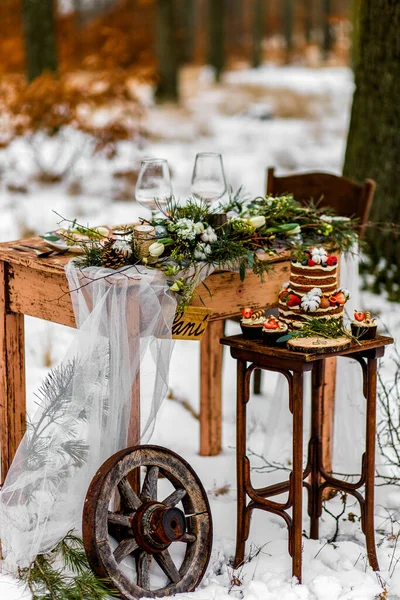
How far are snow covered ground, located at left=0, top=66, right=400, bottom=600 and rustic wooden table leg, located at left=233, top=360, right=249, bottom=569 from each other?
0.07 meters

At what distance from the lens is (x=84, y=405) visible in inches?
108

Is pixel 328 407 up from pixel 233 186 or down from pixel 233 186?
down

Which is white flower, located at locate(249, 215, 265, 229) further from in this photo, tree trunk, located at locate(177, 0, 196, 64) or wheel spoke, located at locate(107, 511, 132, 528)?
tree trunk, located at locate(177, 0, 196, 64)

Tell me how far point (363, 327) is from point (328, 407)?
2.56ft

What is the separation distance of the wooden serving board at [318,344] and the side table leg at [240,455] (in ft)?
0.76

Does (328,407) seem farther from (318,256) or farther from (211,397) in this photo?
(318,256)

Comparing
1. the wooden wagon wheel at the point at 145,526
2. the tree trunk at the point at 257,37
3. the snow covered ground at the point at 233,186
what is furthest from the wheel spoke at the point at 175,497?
the tree trunk at the point at 257,37

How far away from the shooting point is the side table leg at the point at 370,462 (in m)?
2.94

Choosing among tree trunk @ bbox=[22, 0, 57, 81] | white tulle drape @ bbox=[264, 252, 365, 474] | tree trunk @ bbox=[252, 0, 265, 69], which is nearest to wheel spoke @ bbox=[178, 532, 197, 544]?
white tulle drape @ bbox=[264, 252, 365, 474]

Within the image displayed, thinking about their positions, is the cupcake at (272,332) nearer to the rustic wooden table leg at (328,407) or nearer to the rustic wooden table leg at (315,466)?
the rustic wooden table leg at (315,466)

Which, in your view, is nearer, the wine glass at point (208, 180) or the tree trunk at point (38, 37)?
the wine glass at point (208, 180)

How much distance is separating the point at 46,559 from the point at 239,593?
0.62 metres

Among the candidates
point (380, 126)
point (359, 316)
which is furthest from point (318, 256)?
point (380, 126)

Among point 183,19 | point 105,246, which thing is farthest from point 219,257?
point 183,19
